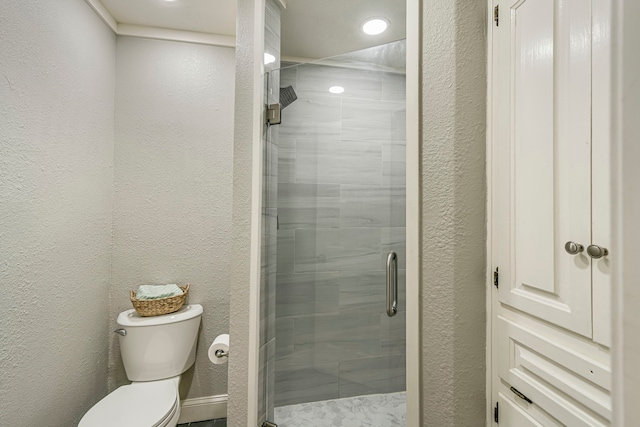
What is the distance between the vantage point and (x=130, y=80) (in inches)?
73.4

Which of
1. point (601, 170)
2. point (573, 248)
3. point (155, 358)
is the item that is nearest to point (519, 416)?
point (573, 248)

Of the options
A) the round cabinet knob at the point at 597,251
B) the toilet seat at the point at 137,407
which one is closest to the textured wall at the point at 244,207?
the toilet seat at the point at 137,407

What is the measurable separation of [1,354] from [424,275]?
5.07ft

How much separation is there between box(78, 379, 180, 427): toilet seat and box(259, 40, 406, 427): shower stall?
1.54ft

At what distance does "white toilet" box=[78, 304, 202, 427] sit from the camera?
1.43 m

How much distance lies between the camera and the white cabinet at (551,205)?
0.62 meters

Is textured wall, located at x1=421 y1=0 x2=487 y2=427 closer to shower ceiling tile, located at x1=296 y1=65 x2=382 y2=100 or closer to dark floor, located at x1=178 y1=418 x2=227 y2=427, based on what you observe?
shower ceiling tile, located at x1=296 y1=65 x2=382 y2=100

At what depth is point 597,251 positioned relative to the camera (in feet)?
1.99

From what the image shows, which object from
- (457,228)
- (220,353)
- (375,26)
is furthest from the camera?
(220,353)

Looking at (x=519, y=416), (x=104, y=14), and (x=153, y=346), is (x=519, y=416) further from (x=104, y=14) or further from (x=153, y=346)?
(x=104, y=14)

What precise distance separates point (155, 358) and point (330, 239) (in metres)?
1.17

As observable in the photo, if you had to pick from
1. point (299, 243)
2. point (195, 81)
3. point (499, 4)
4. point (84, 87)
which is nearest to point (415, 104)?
point (499, 4)

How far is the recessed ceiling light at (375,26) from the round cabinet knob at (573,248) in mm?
Result: 1065
